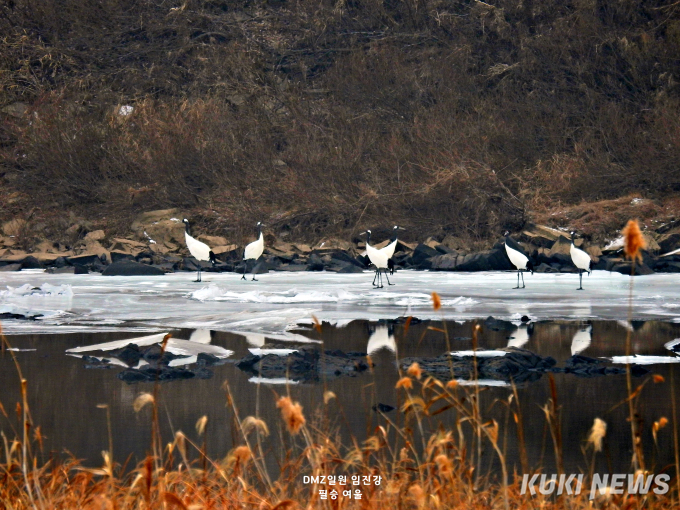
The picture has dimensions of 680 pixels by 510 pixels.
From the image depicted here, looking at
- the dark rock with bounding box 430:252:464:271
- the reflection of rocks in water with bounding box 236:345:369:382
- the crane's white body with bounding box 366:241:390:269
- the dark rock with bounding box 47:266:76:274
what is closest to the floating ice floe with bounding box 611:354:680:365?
the reflection of rocks in water with bounding box 236:345:369:382

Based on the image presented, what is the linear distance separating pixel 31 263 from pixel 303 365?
13207 mm

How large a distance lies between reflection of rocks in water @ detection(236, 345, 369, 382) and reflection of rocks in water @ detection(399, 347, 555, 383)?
35 centimetres

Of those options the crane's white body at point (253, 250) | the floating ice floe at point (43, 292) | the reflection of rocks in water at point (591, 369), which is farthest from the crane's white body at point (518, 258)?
the reflection of rocks in water at point (591, 369)

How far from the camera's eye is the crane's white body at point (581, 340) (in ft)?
22.4

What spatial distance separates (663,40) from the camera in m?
24.3

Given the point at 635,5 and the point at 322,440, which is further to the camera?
the point at 635,5

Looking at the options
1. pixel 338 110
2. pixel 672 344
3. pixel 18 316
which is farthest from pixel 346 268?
pixel 672 344

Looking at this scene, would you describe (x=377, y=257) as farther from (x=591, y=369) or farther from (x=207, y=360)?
(x=591, y=369)

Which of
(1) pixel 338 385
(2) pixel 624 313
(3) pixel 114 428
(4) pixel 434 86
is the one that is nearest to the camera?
(3) pixel 114 428

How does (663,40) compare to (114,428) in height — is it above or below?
above

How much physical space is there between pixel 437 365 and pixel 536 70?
68.9 feet

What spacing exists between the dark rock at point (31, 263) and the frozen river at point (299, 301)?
115 inches

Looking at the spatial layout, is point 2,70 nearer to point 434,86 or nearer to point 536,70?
point 434,86

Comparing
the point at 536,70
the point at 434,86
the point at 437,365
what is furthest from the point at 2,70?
the point at 437,365
